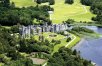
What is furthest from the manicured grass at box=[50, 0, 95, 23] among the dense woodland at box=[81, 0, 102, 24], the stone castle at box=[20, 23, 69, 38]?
the stone castle at box=[20, 23, 69, 38]

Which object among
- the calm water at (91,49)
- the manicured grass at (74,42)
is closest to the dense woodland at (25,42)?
the manicured grass at (74,42)

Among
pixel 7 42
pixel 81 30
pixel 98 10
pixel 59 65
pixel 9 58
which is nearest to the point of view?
pixel 59 65

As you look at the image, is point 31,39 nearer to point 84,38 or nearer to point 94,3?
point 84,38

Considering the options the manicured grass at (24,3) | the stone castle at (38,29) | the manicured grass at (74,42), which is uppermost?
the stone castle at (38,29)

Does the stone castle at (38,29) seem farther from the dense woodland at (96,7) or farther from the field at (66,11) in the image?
the dense woodland at (96,7)

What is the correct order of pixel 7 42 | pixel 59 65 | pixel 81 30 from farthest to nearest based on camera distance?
pixel 81 30 < pixel 7 42 < pixel 59 65

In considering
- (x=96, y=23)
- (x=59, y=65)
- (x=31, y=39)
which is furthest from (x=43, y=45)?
(x=96, y=23)

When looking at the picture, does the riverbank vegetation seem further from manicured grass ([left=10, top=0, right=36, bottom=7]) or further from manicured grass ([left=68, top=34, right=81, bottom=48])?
manicured grass ([left=10, top=0, right=36, bottom=7])
